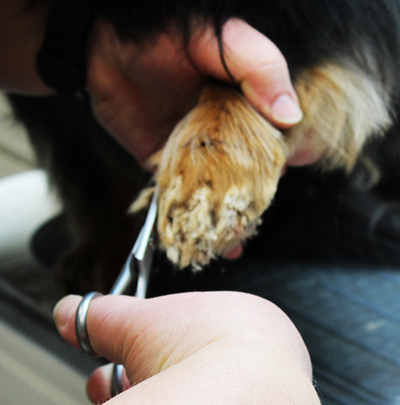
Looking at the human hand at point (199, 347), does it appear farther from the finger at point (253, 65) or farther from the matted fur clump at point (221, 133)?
the finger at point (253, 65)

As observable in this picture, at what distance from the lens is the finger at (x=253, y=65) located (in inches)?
21.3

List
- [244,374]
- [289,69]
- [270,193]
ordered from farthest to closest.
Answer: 1. [289,69]
2. [270,193]
3. [244,374]

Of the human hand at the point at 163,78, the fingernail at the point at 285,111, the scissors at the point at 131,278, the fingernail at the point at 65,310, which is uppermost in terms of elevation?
the human hand at the point at 163,78

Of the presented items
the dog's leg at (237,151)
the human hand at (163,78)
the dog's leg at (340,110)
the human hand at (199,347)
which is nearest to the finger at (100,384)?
the human hand at (199,347)

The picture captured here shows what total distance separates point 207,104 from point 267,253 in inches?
8.5

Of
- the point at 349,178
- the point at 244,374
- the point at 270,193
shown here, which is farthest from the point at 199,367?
the point at 349,178

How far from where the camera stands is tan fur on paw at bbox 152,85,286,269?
48 cm

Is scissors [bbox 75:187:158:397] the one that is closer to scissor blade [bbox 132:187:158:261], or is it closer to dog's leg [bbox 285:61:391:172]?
scissor blade [bbox 132:187:158:261]

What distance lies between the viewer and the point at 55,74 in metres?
0.57

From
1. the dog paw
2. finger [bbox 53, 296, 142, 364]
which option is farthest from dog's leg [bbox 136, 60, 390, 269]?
finger [bbox 53, 296, 142, 364]

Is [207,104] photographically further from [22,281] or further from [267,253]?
[22,281]

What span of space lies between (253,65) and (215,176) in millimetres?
133

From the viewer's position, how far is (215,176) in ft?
1.80

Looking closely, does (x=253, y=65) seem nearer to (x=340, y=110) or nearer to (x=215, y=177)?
(x=215, y=177)
